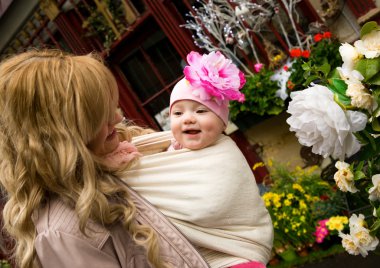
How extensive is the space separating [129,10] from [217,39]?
1376 millimetres

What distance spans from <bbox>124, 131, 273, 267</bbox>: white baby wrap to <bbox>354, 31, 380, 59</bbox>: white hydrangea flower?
2.02 ft

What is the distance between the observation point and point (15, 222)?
164 cm

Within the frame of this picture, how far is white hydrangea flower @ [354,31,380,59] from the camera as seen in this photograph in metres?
1.40

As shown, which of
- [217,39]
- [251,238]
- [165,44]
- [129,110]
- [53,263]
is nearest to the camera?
[53,263]

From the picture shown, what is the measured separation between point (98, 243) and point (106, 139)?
36 centimetres

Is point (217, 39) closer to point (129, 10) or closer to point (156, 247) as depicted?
point (129, 10)

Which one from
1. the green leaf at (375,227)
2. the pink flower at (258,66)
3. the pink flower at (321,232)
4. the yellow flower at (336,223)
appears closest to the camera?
the green leaf at (375,227)

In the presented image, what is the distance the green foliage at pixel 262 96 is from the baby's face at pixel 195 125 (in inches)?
104

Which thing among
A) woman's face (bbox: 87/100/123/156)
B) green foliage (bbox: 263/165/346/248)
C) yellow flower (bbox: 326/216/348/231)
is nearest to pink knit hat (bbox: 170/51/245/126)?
woman's face (bbox: 87/100/123/156)

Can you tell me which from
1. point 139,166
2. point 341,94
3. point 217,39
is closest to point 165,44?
point 217,39

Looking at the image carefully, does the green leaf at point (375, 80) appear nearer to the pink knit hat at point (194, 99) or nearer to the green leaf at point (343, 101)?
the green leaf at point (343, 101)

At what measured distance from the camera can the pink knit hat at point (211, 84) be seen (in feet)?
6.20

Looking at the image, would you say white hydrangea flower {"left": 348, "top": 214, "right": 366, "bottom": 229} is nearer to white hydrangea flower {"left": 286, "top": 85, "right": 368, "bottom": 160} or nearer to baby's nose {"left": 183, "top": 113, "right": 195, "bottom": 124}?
white hydrangea flower {"left": 286, "top": 85, "right": 368, "bottom": 160}

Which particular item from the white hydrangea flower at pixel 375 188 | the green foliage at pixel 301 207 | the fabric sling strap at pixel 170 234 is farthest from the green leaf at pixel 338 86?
the green foliage at pixel 301 207
